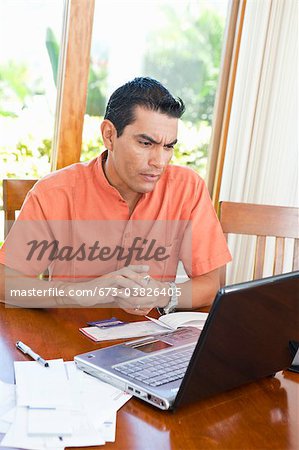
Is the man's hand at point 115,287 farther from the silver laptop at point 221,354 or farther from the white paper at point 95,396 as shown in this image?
the white paper at point 95,396

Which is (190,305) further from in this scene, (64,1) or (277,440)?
(64,1)

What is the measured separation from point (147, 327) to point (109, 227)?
1.53 ft

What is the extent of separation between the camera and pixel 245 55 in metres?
3.30

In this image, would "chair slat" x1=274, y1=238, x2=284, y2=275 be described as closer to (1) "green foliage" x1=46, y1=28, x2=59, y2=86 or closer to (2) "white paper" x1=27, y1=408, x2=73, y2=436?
(2) "white paper" x1=27, y1=408, x2=73, y2=436

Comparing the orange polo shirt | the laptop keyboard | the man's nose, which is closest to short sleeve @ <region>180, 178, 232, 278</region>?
the orange polo shirt

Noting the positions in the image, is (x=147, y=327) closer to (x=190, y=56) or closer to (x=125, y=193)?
(x=125, y=193)

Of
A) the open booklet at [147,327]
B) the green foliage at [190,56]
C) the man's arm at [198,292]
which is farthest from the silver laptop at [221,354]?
the green foliage at [190,56]

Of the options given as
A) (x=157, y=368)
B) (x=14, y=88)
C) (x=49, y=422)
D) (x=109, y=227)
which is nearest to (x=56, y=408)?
(x=49, y=422)

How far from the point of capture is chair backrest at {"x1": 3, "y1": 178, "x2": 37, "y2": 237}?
1.99 metres

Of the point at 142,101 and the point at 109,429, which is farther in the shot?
the point at 142,101

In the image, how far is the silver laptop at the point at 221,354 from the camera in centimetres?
104

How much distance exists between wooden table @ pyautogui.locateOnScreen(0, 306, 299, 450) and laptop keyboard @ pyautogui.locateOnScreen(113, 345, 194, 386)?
59 mm

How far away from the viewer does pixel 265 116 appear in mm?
3367

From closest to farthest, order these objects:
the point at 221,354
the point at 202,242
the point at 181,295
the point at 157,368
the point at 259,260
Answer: the point at 221,354 → the point at 157,368 → the point at 181,295 → the point at 202,242 → the point at 259,260
